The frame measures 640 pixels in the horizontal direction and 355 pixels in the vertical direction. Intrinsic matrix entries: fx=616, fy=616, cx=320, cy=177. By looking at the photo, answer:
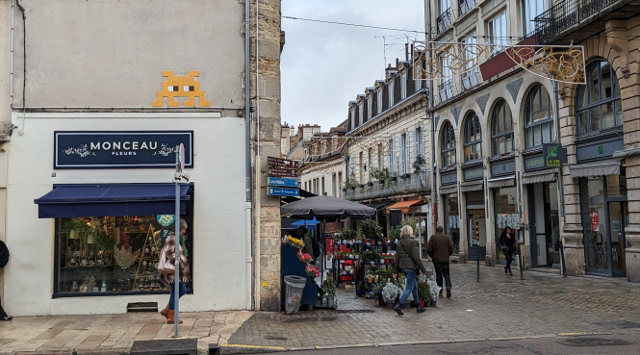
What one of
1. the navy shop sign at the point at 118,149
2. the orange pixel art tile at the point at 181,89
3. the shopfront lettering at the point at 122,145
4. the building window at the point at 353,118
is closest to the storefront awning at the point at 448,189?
the building window at the point at 353,118

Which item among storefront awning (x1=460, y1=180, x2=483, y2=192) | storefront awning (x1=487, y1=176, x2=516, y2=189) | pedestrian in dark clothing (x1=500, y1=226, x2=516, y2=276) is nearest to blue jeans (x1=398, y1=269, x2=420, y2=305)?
pedestrian in dark clothing (x1=500, y1=226, x2=516, y2=276)

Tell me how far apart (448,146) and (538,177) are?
8178 millimetres

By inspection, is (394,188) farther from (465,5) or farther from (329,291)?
(329,291)

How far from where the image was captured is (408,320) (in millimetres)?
10758

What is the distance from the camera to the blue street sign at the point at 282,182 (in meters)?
11.7

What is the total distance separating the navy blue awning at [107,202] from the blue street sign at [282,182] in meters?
1.57

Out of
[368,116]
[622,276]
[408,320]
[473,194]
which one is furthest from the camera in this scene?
[368,116]

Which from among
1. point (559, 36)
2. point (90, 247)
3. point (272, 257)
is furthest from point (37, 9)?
point (559, 36)

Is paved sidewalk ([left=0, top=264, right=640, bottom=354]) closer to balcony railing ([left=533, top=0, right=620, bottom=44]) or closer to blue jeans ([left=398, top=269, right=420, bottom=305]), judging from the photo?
blue jeans ([left=398, top=269, right=420, bottom=305])

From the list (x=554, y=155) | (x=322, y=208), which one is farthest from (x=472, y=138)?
(x=322, y=208)

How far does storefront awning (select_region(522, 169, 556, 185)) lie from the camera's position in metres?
19.7

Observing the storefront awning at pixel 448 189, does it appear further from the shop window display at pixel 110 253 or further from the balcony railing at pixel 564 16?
the shop window display at pixel 110 253

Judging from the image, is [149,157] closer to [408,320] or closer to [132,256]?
[132,256]

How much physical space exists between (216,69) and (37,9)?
3.55 metres
